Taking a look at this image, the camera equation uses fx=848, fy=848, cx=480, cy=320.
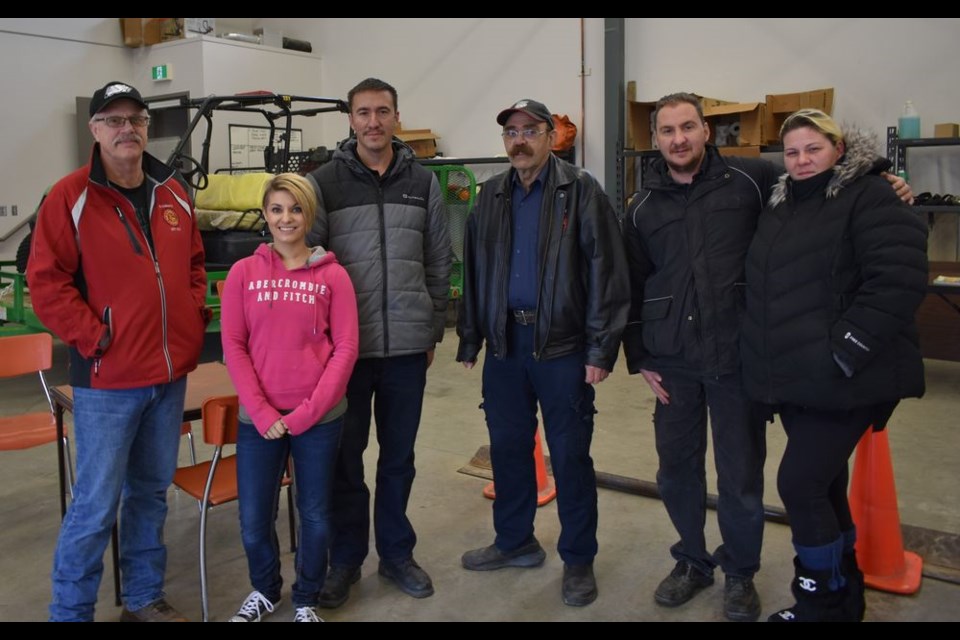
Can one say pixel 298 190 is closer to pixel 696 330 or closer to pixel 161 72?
pixel 696 330

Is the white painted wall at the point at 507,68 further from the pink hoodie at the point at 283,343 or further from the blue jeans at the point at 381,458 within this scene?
the pink hoodie at the point at 283,343

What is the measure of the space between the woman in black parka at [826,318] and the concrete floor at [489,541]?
0.54 m

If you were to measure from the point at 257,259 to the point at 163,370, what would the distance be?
417 mm

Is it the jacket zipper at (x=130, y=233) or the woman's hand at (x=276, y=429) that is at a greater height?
the jacket zipper at (x=130, y=233)

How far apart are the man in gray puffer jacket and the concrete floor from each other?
9.2 inches

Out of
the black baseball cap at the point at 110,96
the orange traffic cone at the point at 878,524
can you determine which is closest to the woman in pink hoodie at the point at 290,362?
the black baseball cap at the point at 110,96

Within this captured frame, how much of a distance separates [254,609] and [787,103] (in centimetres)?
609

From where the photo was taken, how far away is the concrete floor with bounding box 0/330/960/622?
281cm

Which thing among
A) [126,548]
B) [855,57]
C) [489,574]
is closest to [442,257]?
[489,574]

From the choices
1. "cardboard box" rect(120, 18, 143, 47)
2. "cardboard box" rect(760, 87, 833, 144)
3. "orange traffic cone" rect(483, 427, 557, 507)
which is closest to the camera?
"orange traffic cone" rect(483, 427, 557, 507)

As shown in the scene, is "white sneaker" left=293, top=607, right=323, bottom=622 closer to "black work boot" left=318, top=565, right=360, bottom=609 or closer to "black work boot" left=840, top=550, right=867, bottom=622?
"black work boot" left=318, top=565, right=360, bottom=609

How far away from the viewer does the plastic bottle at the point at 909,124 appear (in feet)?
21.0

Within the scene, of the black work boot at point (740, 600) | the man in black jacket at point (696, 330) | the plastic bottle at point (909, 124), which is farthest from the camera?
the plastic bottle at point (909, 124)

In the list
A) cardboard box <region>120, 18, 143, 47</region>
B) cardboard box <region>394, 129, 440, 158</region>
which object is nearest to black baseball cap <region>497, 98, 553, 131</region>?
cardboard box <region>394, 129, 440, 158</region>
